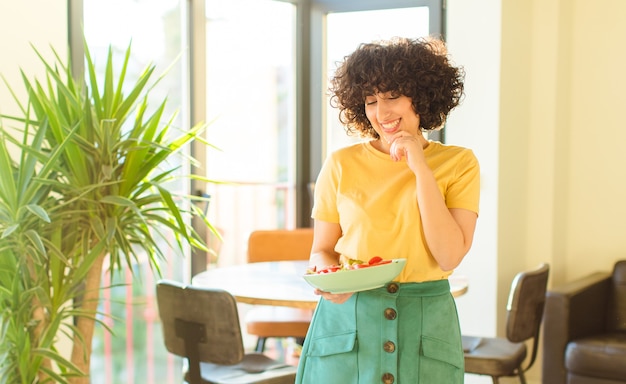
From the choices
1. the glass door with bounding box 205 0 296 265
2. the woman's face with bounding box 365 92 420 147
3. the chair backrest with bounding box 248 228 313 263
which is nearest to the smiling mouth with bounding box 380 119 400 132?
the woman's face with bounding box 365 92 420 147

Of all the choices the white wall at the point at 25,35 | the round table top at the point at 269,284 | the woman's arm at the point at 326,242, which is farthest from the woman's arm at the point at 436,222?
the white wall at the point at 25,35

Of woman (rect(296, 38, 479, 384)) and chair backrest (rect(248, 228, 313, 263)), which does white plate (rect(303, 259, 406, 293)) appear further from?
chair backrest (rect(248, 228, 313, 263))

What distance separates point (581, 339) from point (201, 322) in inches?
78.4

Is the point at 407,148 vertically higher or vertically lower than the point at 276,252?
higher

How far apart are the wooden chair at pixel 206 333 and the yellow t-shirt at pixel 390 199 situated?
3.32ft

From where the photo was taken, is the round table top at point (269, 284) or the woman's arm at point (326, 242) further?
the round table top at point (269, 284)

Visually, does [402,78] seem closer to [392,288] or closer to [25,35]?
[392,288]

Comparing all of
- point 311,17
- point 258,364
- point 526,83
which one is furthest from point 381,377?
point 311,17

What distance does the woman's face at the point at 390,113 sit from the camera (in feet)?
5.36

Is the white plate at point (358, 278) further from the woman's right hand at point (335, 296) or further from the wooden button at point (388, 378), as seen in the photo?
the wooden button at point (388, 378)

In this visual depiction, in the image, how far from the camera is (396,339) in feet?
5.27

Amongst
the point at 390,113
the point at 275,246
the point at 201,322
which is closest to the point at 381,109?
the point at 390,113

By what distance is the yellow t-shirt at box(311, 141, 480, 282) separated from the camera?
1611 millimetres

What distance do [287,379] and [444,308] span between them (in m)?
1.31
